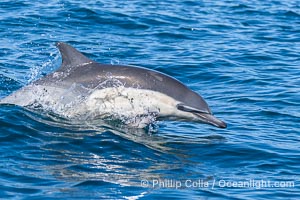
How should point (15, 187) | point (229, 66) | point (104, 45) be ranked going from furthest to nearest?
point (104, 45) < point (229, 66) < point (15, 187)

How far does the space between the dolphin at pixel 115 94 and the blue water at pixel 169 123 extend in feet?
1.13

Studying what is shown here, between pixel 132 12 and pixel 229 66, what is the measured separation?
6327 millimetres

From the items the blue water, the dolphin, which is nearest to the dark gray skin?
the dolphin

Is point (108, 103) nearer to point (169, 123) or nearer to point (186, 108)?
point (186, 108)

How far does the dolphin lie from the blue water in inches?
13.5

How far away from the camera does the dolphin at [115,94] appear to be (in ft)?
43.7

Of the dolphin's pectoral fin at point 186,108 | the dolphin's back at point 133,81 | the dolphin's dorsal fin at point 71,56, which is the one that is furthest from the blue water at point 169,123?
the dolphin's dorsal fin at point 71,56

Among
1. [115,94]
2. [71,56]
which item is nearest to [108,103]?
[115,94]

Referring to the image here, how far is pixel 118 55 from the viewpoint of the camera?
65.0 ft

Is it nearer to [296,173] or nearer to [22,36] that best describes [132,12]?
[22,36]

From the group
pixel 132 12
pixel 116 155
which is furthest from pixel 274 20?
pixel 116 155

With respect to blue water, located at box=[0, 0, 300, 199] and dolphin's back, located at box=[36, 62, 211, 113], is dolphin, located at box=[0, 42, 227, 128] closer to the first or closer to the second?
dolphin's back, located at box=[36, 62, 211, 113]

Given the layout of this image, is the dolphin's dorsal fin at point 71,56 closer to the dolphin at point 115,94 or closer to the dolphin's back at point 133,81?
the dolphin at point 115,94

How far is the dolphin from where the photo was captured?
1332 centimetres
